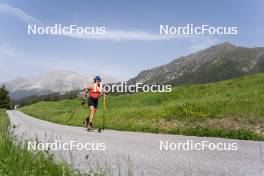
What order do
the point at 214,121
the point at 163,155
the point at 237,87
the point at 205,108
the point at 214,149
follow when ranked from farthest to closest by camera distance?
1. the point at 237,87
2. the point at 205,108
3. the point at 214,121
4. the point at 214,149
5. the point at 163,155

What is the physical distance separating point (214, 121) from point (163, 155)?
1140cm

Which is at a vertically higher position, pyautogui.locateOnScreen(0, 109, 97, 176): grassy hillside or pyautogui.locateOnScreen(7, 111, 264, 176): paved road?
pyautogui.locateOnScreen(0, 109, 97, 176): grassy hillside

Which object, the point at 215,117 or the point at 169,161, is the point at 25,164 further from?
the point at 215,117

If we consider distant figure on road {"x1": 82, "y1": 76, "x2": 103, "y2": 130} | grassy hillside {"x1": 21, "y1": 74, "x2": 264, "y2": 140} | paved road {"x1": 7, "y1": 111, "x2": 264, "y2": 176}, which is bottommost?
paved road {"x1": 7, "y1": 111, "x2": 264, "y2": 176}

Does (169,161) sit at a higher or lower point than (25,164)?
lower

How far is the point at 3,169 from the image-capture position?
6.80 metres

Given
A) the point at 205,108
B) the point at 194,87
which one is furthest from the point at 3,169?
the point at 194,87

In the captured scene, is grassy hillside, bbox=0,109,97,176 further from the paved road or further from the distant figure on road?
the distant figure on road

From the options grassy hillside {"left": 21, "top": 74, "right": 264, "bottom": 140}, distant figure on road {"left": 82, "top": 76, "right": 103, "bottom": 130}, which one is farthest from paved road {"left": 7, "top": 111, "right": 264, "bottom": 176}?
distant figure on road {"left": 82, "top": 76, "right": 103, "bottom": 130}

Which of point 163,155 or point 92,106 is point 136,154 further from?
point 92,106

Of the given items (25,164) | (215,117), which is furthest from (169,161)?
(215,117)

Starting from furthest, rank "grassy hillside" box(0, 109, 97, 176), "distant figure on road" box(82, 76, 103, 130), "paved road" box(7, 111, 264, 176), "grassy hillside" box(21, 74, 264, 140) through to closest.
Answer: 1. "distant figure on road" box(82, 76, 103, 130)
2. "grassy hillside" box(21, 74, 264, 140)
3. "paved road" box(7, 111, 264, 176)
4. "grassy hillside" box(0, 109, 97, 176)

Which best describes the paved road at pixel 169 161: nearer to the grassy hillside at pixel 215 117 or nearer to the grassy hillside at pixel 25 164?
the grassy hillside at pixel 25 164

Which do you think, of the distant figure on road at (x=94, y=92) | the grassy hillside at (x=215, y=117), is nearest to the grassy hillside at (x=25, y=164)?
the grassy hillside at (x=215, y=117)
